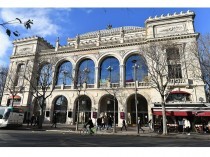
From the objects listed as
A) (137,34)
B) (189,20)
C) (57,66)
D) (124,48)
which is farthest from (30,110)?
(189,20)

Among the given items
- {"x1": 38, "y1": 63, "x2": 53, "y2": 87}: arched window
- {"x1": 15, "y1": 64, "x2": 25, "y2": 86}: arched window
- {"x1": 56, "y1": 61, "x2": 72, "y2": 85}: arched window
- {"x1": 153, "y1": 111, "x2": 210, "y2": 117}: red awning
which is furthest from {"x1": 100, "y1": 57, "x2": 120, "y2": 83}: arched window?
{"x1": 15, "y1": 64, "x2": 25, "y2": 86}: arched window

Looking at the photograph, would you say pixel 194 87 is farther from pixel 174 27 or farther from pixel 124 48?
pixel 124 48

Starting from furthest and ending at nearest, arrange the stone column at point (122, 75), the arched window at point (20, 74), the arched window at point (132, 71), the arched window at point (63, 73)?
the arched window at point (20, 74) → the arched window at point (63, 73) → the stone column at point (122, 75) → the arched window at point (132, 71)

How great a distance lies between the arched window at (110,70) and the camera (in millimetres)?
29703

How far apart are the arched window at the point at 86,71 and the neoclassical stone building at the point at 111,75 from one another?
0.10 metres

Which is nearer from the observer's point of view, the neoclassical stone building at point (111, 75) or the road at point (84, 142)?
the road at point (84, 142)

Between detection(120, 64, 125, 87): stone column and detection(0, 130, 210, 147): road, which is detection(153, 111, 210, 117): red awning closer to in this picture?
detection(0, 130, 210, 147): road

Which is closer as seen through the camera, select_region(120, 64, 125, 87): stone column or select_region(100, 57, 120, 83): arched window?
select_region(120, 64, 125, 87): stone column

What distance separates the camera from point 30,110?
108ft

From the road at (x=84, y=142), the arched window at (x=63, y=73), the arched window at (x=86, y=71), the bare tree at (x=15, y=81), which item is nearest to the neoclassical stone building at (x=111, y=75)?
the arched window at (x=63, y=73)

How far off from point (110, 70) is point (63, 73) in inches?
338

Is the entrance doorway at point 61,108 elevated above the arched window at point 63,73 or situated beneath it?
situated beneath

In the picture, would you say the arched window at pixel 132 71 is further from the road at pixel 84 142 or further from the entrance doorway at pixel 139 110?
the road at pixel 84 142

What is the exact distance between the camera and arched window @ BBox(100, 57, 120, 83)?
2970 cm
